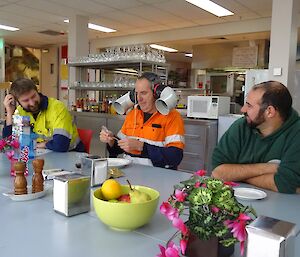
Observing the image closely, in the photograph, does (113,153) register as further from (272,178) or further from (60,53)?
(60,53)

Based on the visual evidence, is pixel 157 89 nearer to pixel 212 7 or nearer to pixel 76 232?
pixel 76 232

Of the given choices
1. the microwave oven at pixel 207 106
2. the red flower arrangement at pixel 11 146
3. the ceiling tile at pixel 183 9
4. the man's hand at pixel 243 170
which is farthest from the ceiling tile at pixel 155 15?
the man's hand at pixel 243 170

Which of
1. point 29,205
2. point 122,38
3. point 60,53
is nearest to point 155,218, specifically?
point 29,205

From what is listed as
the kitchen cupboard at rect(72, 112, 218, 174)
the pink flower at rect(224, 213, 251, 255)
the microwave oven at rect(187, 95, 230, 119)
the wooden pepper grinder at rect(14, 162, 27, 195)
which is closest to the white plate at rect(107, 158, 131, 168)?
the wooden pepper grinder at rect(14, 162, 27, 195)

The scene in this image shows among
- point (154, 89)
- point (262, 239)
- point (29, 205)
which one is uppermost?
point (154, 89)

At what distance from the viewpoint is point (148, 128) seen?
2338 millimetres

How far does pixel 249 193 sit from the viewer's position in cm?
145

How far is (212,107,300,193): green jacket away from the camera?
1.53 meters

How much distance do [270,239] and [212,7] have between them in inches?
217

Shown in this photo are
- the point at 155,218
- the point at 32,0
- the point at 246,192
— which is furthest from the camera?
the point at 32,0

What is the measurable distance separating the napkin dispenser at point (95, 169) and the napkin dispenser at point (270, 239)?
0.89 metres

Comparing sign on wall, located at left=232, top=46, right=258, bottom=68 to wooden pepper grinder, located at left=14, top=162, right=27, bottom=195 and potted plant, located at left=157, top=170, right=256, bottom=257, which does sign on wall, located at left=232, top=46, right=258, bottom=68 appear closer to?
wooden pepper grinder, located at left=14, top=162, right=27, bottom=195

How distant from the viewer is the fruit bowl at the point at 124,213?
972 millimetres

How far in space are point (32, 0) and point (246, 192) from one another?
5326mm
